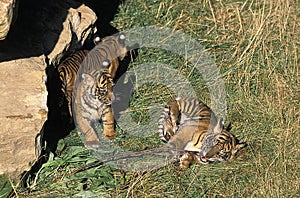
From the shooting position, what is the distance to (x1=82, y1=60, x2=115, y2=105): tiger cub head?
6.30 metres

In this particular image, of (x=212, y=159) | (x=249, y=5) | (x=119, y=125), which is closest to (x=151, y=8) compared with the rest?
(x=249, y=5)

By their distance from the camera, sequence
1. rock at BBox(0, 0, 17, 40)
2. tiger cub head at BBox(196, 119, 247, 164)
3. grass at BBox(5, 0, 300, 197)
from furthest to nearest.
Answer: tiger cub head at BBox(196, 119, 247, 164) < grass at BBox(5, 0, 300, 197) < rock at BBox(0, 0, 17, 40)

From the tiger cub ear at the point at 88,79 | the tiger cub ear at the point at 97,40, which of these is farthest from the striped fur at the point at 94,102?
the tiger cub ear at the point at 97,40

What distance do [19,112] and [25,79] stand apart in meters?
0.34

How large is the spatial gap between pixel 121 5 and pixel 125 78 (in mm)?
1264

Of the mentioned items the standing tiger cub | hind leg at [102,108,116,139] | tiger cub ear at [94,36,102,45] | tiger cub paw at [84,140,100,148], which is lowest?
tiger cub paw at [84,140,100,148]

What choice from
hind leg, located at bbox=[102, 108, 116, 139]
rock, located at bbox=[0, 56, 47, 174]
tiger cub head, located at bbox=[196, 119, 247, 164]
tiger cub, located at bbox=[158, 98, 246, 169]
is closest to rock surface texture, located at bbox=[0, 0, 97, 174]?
rock, located at bbox=[0, 56, 47, 174]

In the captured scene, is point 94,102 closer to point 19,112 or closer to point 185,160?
point 185,160

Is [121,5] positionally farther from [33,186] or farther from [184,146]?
[33,186]

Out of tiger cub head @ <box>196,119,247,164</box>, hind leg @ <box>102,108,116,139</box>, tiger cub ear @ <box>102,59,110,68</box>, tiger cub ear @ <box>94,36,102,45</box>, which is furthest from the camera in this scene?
tiger cub ear @ <box>94,36,102,45</box>

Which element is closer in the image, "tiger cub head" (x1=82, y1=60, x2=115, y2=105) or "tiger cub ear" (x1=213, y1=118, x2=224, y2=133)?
"tiger cub ear" (x1=213, y1=118, x2=224, y2=133)

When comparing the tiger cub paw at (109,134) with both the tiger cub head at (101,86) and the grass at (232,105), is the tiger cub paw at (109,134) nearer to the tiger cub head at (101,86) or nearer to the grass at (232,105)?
the grass at (232,105)

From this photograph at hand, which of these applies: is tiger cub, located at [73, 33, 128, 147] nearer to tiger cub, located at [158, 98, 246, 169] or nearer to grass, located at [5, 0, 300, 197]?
grass, located at [5, 0, 300, 197]

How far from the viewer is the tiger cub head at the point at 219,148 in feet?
19.6
